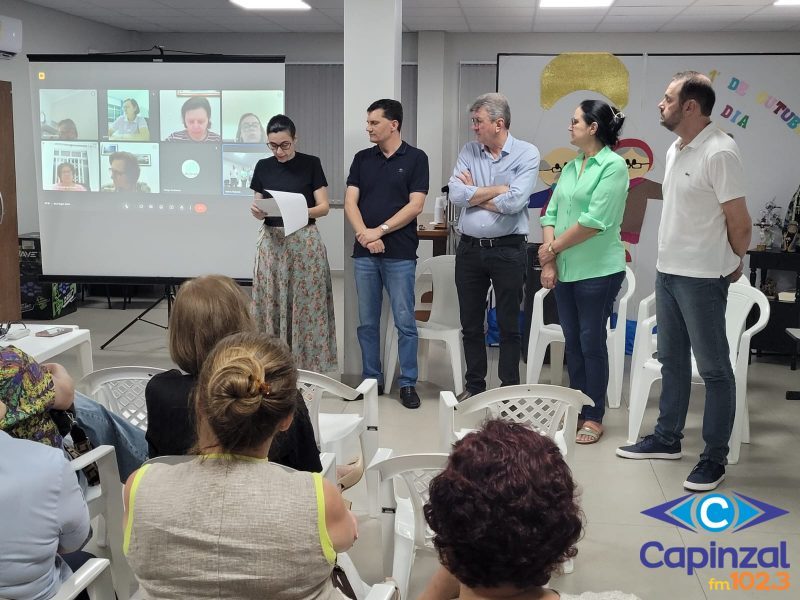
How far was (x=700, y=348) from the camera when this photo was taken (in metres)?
3.08

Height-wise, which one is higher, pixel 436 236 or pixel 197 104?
pixel 197 104

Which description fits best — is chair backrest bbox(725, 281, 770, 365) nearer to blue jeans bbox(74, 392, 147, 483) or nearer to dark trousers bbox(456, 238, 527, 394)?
dark trousers bbox(456, 238, 527, 394)

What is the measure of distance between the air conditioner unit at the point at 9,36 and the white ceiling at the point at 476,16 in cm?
143

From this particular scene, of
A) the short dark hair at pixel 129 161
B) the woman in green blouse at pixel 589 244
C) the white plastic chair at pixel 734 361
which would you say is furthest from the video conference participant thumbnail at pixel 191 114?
the white plastic chair at pixel 734 361

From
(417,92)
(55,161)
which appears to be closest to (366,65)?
(55,161)

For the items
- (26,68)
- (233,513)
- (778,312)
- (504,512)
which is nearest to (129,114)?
(26,68)

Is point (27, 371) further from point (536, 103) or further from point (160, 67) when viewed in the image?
point (536, 103)

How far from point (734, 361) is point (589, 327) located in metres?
0.67

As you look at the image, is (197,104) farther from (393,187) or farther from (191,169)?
(393,187)

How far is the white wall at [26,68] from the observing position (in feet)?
23.7

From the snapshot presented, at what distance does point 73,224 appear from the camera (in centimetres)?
545

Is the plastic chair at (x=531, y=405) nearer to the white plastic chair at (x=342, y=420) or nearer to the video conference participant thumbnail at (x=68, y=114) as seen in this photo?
the white plastic chair at (x=342, y=420)

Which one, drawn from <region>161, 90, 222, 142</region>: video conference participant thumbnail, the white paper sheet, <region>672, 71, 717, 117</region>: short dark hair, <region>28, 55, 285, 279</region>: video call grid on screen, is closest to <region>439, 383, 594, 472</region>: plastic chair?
<region>672, 71, 717, 117</region>: short dark hair

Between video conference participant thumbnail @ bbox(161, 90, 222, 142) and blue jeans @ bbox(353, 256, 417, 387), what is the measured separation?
1560 mm
